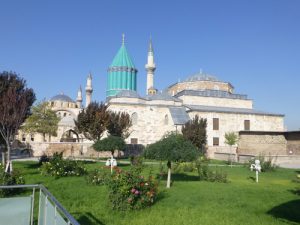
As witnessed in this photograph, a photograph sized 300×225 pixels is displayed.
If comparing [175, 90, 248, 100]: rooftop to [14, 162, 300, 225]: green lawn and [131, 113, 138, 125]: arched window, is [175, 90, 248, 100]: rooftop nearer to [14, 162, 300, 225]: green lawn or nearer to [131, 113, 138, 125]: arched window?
[131, 113, 138, 125]: arched window

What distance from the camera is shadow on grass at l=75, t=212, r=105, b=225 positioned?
6.55m

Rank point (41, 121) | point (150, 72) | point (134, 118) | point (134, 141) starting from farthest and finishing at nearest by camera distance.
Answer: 1. point (150, 72)
2. point (41, 121)
3. point (134, 118)
4. point (134, 141)

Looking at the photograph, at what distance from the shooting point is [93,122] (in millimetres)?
25109

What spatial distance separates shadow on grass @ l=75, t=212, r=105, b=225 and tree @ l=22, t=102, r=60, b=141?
95.8ft

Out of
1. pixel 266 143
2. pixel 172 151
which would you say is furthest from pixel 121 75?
pixel 172 151

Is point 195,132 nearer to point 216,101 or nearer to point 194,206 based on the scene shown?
point 216,101

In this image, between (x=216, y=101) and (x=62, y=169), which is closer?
(x=62, y=169)

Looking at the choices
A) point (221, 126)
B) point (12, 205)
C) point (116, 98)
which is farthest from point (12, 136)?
point (221, 126)

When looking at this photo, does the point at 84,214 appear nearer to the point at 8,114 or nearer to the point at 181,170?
the point at 8,114

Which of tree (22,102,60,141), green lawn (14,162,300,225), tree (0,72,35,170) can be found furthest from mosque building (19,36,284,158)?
green lawn (14,162,300,225)

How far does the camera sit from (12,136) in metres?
14.3

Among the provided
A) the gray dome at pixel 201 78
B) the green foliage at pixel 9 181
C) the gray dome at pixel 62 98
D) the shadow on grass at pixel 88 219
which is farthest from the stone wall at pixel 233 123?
the gray dome at pixel 62 98

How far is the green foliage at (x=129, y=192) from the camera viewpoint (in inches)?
297

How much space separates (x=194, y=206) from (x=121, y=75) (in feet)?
136
